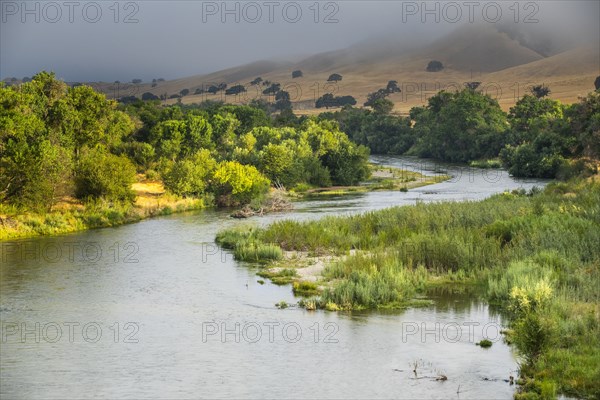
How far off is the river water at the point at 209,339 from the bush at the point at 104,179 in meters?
16.5

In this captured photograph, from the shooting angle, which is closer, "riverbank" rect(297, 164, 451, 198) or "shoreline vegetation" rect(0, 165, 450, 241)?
"shoreline vegetation" rect(0, 165, 450, 241)

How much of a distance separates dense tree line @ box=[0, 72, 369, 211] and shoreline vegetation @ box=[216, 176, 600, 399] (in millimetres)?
14929

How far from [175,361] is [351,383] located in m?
6.47

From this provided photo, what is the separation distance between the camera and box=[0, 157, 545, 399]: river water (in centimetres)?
2452

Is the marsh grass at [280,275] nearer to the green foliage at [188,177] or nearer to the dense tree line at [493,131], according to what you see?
the green foliage at [188,177]

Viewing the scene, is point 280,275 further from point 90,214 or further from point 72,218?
point 90,214

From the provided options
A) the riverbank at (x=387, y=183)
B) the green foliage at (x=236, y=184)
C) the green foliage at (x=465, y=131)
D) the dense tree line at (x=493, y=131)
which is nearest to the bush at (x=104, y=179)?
the green foliage at (x=236, y=184)

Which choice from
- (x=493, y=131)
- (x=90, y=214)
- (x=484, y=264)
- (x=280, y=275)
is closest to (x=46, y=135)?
(x=90, y=214)

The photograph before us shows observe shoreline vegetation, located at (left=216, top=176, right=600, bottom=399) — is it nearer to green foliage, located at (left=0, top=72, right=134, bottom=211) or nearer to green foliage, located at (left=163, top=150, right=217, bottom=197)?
green foliage, located at (left=0, top=72, right=134, bottom=211)

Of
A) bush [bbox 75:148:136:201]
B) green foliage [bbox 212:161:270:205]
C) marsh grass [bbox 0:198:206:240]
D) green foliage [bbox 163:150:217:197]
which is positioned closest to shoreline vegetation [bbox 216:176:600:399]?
marsh grass [bbox 0:198:206:240]

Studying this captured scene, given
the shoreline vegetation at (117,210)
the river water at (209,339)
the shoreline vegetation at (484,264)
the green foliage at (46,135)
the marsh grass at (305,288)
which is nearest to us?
the shoreline vegetation at (484,264)

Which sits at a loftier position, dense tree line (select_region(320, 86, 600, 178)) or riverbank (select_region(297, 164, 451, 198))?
dense tree line (select_region(320, 86, 600, 178))

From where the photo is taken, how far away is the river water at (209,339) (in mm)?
24516

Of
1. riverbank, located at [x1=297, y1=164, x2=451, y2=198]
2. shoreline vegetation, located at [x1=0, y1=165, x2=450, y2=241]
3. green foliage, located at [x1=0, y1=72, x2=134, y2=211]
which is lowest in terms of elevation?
riverbank, located at [x1=297, y1=164, x2=451, y2=198]
